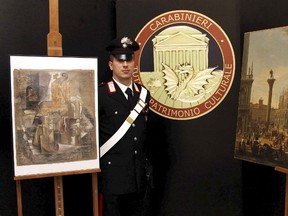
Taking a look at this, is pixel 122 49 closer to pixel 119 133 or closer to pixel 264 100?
pixel 119 133

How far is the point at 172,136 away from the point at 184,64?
431 millimetres

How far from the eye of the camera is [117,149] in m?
1.87

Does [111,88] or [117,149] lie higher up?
[111,88]

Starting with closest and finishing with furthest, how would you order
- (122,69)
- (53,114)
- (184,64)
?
(53,114) → (122,69) → (184,64)

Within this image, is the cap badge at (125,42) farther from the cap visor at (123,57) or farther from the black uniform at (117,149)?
the black uniform at (117,149)

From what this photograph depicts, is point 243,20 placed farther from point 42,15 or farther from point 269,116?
point 42,15

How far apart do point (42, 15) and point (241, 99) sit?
1.20 metres

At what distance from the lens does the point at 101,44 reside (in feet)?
7.12

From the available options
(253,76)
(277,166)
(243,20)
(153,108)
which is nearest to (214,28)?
(243,20)

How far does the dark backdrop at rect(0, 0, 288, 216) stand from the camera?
81.2 inches

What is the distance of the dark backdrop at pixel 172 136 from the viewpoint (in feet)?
6.77

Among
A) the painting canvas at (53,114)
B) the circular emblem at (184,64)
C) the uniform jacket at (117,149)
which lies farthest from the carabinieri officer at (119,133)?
the circular emblem at (184,64)

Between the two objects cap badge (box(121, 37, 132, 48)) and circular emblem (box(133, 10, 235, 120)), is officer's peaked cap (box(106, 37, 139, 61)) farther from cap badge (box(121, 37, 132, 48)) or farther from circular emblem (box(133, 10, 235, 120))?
circular emblem (box(133, 10, 235, 120))

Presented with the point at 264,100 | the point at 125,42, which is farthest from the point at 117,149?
the point at 264,100
